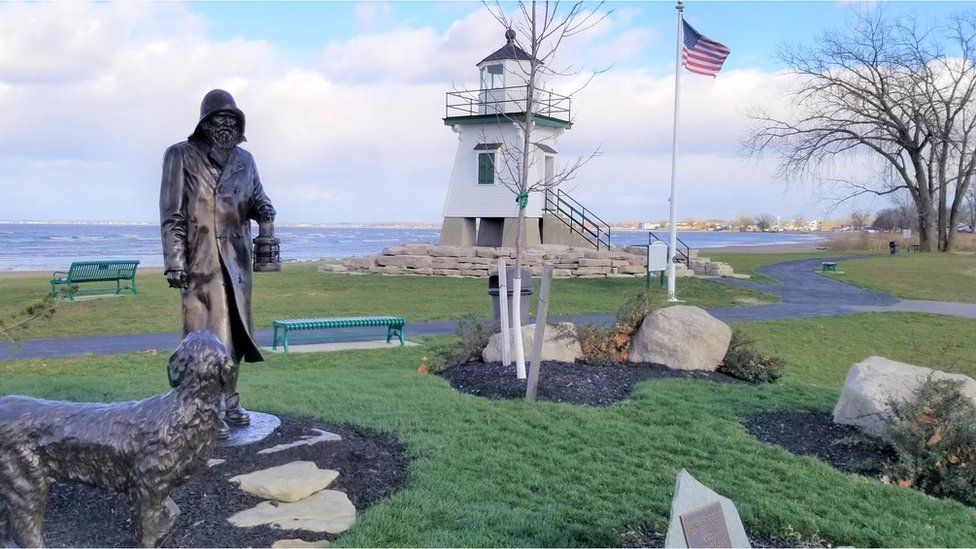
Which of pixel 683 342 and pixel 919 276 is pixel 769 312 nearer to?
pixel 683 342

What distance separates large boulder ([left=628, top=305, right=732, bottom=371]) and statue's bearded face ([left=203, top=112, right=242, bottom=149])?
21.0 ft

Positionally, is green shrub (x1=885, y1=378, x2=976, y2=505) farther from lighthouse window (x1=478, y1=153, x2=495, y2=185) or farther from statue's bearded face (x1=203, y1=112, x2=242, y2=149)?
lighthouse window (x1=478, y1=153, x2=495, y2=185)

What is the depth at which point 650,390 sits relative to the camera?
8180 mm

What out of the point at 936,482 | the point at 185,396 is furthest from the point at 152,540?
the point at 936,482

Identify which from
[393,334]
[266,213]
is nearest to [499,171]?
[393,334]

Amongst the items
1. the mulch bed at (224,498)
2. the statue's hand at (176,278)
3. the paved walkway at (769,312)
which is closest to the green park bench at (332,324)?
the paved walkway at (769,312)

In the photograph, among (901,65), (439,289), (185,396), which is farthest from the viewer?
(901,65)

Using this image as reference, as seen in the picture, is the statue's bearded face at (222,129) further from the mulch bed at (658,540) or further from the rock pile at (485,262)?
the rock pile at (485,262)

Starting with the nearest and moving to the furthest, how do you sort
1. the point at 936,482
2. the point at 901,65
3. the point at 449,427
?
1. the point at 936,482
2. the point at 449,427
3. the point at 901,65

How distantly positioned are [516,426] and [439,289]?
15.9 m

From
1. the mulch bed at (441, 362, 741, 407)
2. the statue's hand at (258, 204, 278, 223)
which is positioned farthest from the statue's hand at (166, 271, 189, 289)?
the mulch bed at (441, 362, 741, 407)

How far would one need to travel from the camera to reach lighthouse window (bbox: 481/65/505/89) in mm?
28281

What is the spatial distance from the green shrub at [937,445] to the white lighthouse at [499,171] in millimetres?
22055

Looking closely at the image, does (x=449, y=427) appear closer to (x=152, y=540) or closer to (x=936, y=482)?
(x=152, y=540)
